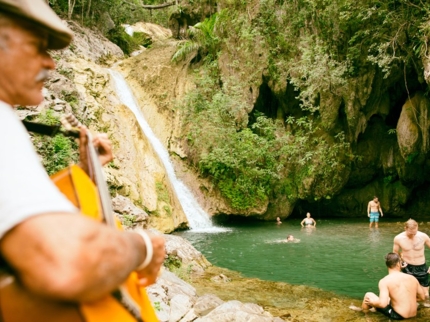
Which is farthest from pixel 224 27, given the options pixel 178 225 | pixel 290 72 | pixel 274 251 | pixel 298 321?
pixel 298 321

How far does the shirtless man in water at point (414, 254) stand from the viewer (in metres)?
7.19

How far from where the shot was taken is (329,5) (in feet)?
48.2

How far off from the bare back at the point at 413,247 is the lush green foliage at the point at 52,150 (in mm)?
7483

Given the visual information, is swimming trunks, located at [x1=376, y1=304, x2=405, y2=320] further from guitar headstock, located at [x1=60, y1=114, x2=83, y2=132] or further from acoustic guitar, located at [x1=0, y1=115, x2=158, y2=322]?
guitar headstock, located at [x1=60, y1=114, x2=83, y2=132]

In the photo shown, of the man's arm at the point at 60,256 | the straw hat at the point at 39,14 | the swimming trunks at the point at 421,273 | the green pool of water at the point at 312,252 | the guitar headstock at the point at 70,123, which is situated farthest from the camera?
the green pool of water at the point at 312,252

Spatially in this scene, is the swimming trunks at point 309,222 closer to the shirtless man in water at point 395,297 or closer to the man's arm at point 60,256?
the shirtless man in water at point 395,297

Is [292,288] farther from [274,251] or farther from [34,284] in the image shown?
[34,284]

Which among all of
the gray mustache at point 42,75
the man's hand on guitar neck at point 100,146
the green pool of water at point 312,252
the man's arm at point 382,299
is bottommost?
the green pool of water at point 312,252

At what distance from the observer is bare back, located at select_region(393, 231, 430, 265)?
7.22 m

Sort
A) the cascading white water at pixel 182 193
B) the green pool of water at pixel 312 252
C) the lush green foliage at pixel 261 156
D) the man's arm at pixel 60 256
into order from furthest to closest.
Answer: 1. the lush green foliage at pixel 261 156
2. the cascading white water at pixel 182 193
3. the green pool of water at pixel 312 252
4. the man's arm at pixel 60 256

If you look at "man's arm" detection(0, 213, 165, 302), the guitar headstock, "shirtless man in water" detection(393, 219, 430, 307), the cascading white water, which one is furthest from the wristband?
the cascading white water

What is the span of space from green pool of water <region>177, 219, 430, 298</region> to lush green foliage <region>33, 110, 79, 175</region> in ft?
16.0

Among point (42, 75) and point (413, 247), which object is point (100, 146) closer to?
point (42, 75)

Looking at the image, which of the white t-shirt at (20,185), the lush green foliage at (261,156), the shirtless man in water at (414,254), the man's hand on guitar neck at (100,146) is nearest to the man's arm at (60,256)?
the white t-shirt at (20,185)
